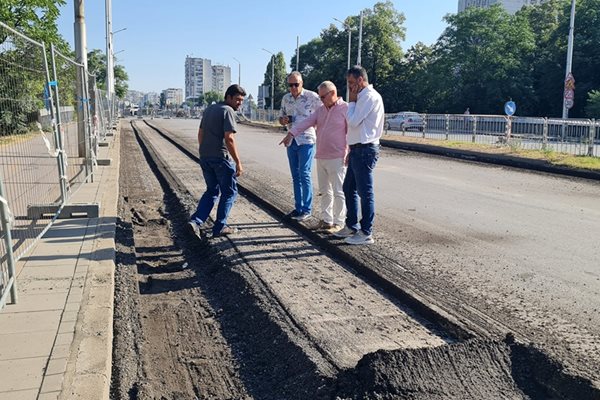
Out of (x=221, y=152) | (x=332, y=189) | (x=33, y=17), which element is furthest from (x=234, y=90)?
(x=33, y=17)

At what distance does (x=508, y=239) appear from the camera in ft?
24.2

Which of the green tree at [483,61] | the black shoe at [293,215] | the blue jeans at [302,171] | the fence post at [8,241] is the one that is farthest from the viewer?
the green tree at [483,61]

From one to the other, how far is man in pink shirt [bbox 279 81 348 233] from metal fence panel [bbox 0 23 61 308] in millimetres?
3345

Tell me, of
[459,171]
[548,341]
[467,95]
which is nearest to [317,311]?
[548,341]

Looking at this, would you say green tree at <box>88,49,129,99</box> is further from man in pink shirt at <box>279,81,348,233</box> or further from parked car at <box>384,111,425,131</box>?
man in pink shirt at <box>279,81,348,233</box>

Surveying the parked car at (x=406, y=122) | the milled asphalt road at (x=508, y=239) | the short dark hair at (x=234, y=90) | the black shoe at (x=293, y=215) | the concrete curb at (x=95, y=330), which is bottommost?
the milled asphalt road at (x=508, y=239)

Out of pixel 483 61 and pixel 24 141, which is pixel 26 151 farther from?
pixel 483 61

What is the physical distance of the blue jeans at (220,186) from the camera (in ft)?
24.2

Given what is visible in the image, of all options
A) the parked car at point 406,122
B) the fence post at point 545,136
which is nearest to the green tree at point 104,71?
the parked car at point 406,122

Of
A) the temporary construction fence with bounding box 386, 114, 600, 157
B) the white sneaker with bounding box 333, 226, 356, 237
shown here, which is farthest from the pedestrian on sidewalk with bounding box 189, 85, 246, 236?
the temporary construction fence with bounding box 386, 114, 600, 157

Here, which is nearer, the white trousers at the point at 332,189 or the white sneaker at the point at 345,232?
the white sneaker at the point at 345,232

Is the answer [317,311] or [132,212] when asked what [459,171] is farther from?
[317,311]

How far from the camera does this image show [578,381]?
346 centimetres

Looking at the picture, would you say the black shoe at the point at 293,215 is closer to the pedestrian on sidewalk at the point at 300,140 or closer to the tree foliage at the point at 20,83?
the pedestrian on sidewalk at the point at 300,140
